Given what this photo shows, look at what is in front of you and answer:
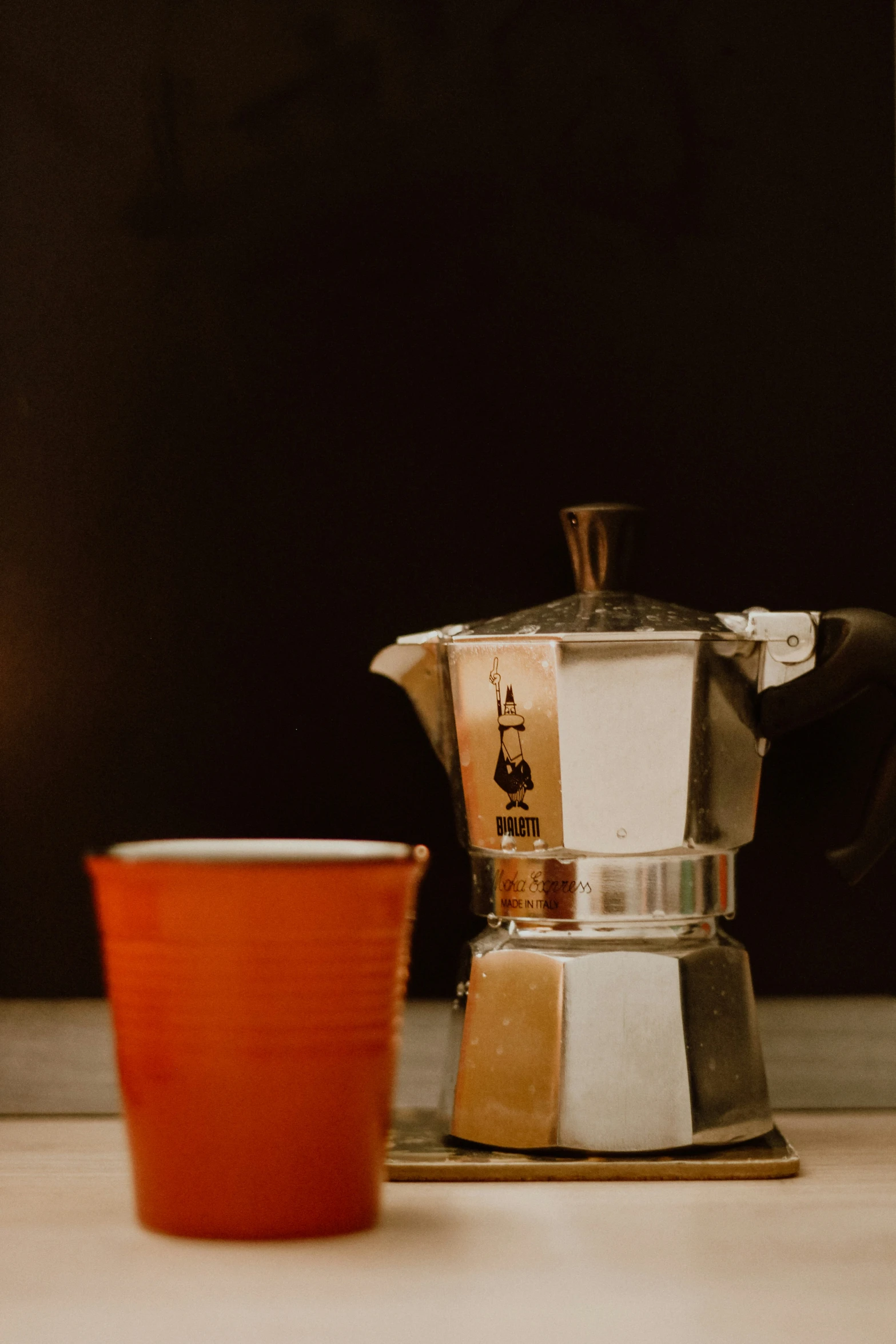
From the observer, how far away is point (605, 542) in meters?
0.82

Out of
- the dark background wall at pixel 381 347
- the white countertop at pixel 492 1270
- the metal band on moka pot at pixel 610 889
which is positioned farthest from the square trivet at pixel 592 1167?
the dark background wall at pixel 381 347

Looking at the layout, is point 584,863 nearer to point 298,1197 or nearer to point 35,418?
point 298,1197

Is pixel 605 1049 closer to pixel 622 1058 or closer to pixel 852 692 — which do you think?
pixel 622 1058

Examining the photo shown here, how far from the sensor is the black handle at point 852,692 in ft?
2.55

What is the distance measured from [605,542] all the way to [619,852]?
173 millimetres

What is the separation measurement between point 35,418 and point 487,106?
13.8 inches

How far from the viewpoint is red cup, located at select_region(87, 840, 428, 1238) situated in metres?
0.56

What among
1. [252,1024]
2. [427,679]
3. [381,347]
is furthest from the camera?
[381,347]

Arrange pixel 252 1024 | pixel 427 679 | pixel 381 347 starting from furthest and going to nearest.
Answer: pixel 381 347 < pixel 427 679 < pixel 252 1024

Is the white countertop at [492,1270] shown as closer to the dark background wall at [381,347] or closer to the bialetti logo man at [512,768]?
the bialetti logo man at [512,768]

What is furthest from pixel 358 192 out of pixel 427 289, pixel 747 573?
pixel 747 573

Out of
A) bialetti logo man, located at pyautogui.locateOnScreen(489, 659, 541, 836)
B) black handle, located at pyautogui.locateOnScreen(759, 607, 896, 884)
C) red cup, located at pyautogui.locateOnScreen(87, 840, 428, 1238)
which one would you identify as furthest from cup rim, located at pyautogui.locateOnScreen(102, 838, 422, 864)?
black handle, located at pyautogui.locateOnScreen(759, 607, 896, 884)

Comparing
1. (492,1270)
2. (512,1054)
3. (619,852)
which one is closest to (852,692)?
(619,852)

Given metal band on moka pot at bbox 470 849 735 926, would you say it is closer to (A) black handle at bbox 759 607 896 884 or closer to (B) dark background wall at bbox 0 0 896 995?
(A) black handle at bbox 759 607 896 884
